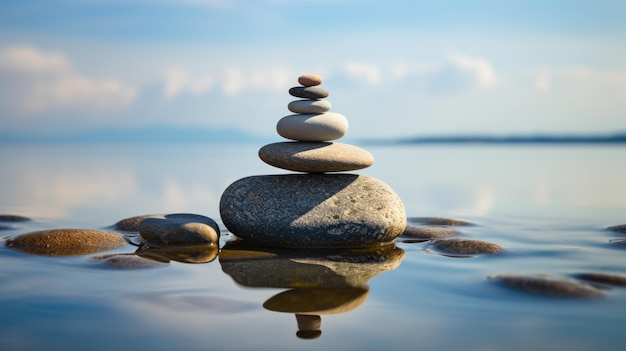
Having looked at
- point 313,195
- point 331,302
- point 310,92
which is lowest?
point 331,302

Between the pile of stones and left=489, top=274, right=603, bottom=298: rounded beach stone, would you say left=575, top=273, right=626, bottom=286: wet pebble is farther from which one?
the pile of stones

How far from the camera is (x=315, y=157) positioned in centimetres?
938

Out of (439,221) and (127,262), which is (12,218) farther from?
(439,221)

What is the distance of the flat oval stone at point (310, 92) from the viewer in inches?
383

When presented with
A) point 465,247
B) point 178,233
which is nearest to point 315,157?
point 178,233

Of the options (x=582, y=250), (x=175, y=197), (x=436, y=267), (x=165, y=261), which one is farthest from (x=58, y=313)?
(x=175, y=197)

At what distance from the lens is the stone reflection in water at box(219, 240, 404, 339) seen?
19.9 feet

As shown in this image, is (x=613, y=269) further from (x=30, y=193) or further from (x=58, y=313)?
(x=30, y=193)

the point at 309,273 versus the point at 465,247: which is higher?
the point at 465,247

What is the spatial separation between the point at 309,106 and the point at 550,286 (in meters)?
4.53

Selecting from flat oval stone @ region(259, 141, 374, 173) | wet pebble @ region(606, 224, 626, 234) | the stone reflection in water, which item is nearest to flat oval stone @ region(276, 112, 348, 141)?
flat oval stone @ region(259, 141, 374, 173)

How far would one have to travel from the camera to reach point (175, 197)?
1636cm

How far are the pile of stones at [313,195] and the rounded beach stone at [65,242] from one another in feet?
5.83

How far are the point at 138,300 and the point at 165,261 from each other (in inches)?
73.5
